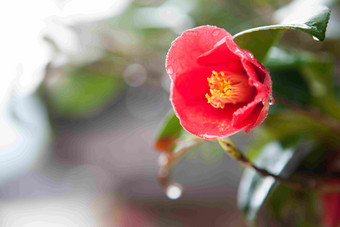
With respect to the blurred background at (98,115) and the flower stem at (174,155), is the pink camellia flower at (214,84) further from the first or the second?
the blurred background at (98,115)

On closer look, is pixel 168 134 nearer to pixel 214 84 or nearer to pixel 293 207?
pixel 214 84

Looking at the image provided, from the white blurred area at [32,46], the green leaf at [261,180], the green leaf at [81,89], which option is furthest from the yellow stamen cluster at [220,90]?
the green leaf at [81,89]

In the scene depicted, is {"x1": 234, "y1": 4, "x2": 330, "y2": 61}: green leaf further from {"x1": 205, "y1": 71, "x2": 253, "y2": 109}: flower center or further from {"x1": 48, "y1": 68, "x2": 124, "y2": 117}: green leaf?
{"x1": 48, "y1": 68, "x2": 124, "y2": 117}: green leaf

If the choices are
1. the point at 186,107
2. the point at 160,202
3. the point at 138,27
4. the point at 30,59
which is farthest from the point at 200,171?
the point at 186,107

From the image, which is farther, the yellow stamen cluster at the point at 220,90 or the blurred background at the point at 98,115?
the blurred background at the point at 98,115

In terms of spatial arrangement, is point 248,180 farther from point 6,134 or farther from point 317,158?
point 6,134

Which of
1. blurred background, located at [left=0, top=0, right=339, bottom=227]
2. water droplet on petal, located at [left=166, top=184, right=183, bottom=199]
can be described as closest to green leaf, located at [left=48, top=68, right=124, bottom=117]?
blurred background, located at [left=0, top=0, right=339, bottom=227]
